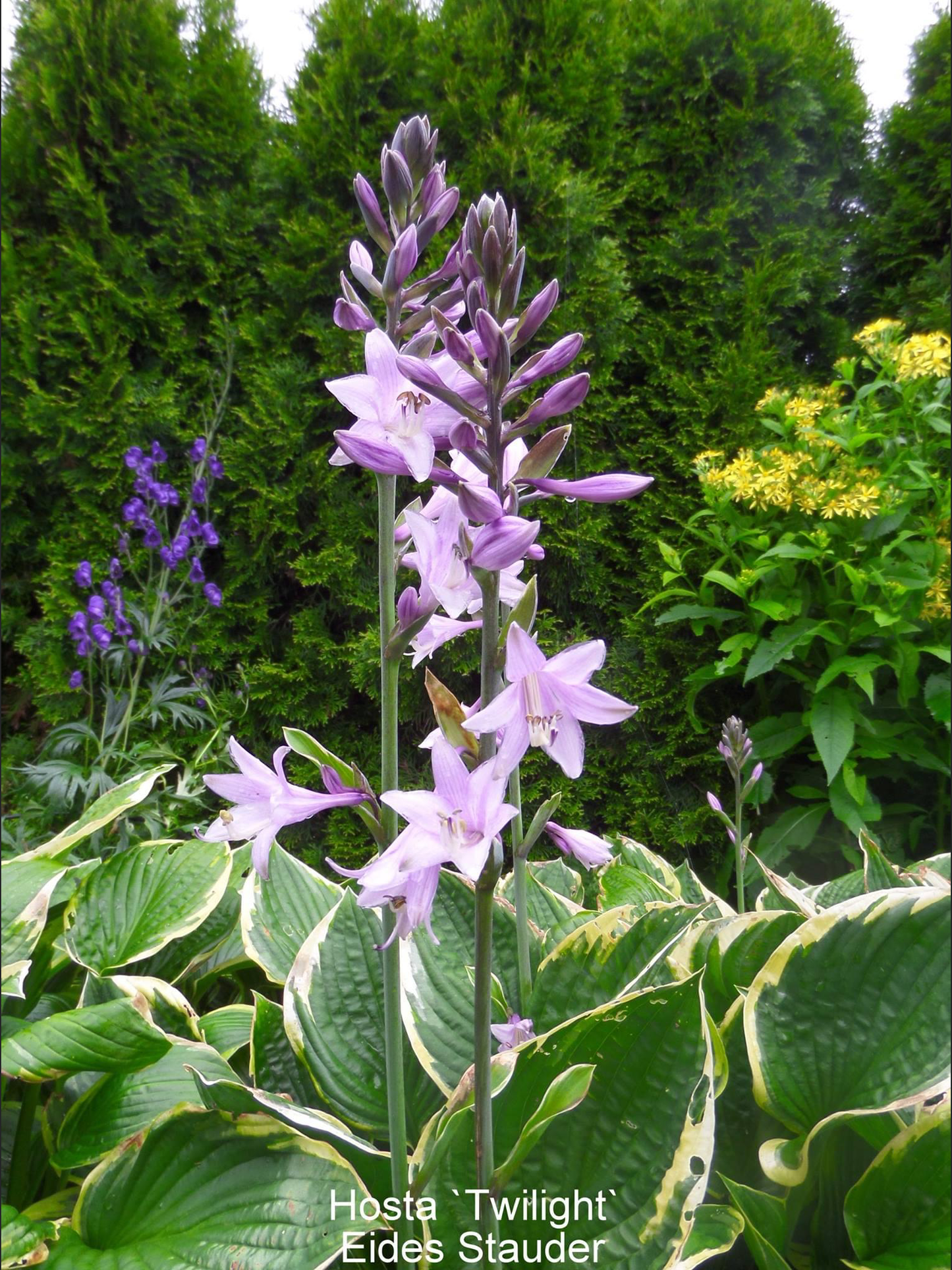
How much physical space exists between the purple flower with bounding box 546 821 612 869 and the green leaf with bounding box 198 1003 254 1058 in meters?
0.66

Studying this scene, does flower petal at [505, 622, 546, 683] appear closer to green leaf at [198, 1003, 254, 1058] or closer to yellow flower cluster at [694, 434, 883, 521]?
green leaf at [198, 1003, 254, 1058]

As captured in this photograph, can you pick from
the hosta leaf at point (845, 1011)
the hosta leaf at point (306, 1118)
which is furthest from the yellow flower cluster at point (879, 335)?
the hosta leaf at point (306, 1118)

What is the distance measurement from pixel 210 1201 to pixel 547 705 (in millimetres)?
708

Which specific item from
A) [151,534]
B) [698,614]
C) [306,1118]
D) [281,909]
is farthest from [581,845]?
[151,534]

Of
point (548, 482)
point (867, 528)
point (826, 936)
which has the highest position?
point (867, 528)

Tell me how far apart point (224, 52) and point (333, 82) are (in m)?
0.60

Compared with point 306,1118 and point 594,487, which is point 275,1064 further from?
point 594,487

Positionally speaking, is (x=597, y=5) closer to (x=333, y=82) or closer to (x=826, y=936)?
(x=333, y=82)

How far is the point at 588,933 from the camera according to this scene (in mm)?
1093

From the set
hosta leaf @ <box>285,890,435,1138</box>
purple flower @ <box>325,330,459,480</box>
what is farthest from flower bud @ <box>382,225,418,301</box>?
hosta leaf @ <box>285,890,435,1138</box>

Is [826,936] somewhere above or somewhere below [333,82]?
below

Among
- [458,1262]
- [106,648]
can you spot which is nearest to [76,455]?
[106,648]

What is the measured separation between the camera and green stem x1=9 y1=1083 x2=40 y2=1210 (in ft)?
4.07

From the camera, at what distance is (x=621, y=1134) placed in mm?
820
